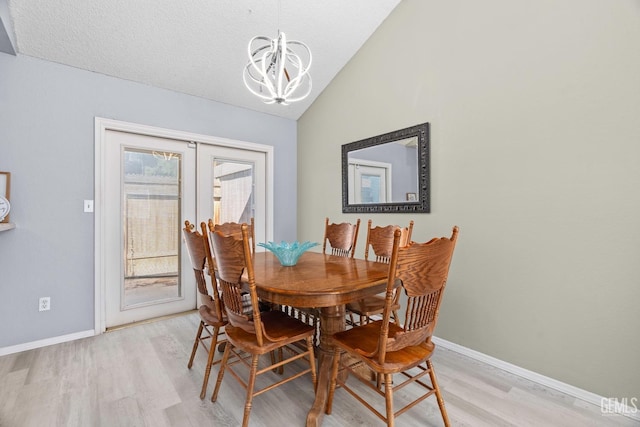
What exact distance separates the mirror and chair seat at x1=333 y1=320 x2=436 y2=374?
137 centimetres

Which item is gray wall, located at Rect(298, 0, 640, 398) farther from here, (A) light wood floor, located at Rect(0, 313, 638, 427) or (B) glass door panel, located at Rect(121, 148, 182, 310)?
(B) glass door panel, located at Rect(121, 148, 182, 310)

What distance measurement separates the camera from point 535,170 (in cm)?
198

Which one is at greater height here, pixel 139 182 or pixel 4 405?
pixel 139 182

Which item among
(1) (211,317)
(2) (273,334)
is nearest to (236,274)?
(2) (273,334)

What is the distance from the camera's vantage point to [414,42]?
2676 mm

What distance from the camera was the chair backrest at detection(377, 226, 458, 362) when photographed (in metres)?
1.22

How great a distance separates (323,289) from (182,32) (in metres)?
2.62

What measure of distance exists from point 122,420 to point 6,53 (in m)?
2.89

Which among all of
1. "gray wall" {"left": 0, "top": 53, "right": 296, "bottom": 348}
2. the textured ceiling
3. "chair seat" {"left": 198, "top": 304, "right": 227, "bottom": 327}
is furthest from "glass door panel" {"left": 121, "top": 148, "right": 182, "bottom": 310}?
"chair seat" {"left": 198, "top": 304, "right": 227, "bottom": 327}

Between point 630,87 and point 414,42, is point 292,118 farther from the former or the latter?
point 630,87

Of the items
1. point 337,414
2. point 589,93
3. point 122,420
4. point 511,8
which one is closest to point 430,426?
point 337,414

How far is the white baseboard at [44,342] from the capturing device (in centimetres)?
235

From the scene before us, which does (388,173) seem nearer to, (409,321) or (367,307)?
(367,307)

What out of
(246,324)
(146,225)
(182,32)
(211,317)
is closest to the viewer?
(246,324)
